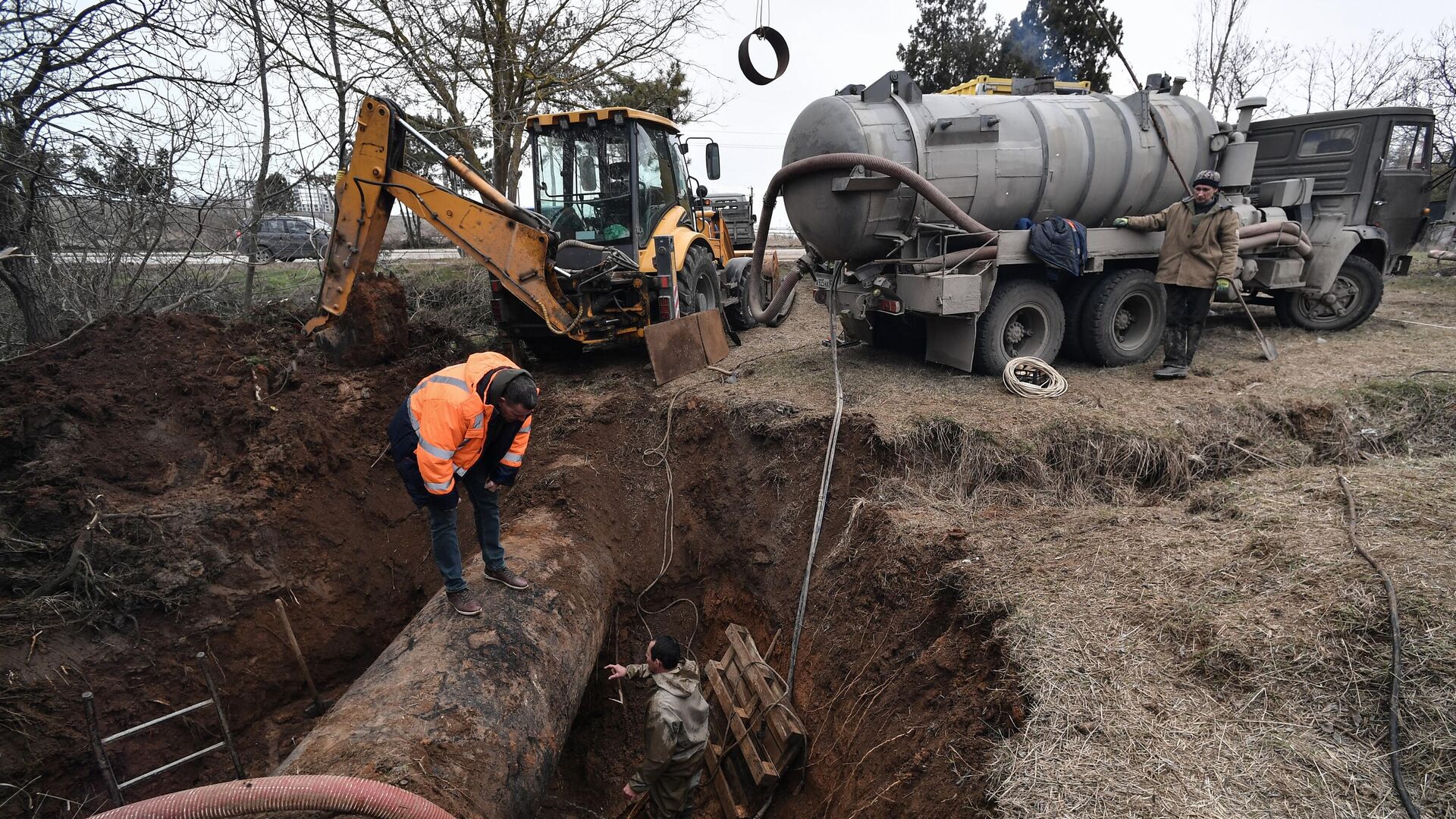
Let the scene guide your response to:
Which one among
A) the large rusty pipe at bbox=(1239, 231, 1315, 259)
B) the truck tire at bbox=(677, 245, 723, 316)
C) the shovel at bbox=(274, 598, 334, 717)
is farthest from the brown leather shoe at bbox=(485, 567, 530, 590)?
the large rusty pipe at bbox=(1239, 231, 1315, 259)

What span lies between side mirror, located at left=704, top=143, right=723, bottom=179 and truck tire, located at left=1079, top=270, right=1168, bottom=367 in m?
4.45

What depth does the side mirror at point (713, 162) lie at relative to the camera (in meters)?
8.66

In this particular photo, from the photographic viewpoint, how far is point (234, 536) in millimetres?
4855

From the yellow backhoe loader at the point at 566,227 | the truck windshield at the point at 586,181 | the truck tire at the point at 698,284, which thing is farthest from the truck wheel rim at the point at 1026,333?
the truck windshield at the point at 586,181

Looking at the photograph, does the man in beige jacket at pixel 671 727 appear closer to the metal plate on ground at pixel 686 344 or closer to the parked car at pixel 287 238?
the metal plate on ground at pixel 686 344

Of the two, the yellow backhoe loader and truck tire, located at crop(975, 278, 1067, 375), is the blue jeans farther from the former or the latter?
truck tire, located at crop(975, 278, 1067, 375)

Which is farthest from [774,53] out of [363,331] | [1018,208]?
[363,331]

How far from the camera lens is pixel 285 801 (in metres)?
2.32

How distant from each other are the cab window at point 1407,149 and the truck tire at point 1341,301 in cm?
119

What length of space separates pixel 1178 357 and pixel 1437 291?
26.9 feet

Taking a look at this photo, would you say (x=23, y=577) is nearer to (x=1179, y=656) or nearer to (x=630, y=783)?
(x=630, y=783)

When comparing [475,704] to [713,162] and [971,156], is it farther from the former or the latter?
[713,162]

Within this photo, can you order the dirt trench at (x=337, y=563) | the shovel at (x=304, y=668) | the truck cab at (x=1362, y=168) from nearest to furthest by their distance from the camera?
the dirt trench at (x=337, y=563), the shovel at (x=304, y=668), the truck cab at (x=1362, y=168)

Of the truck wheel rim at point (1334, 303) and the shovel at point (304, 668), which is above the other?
the truck wheel rim at point (1334, 303)
